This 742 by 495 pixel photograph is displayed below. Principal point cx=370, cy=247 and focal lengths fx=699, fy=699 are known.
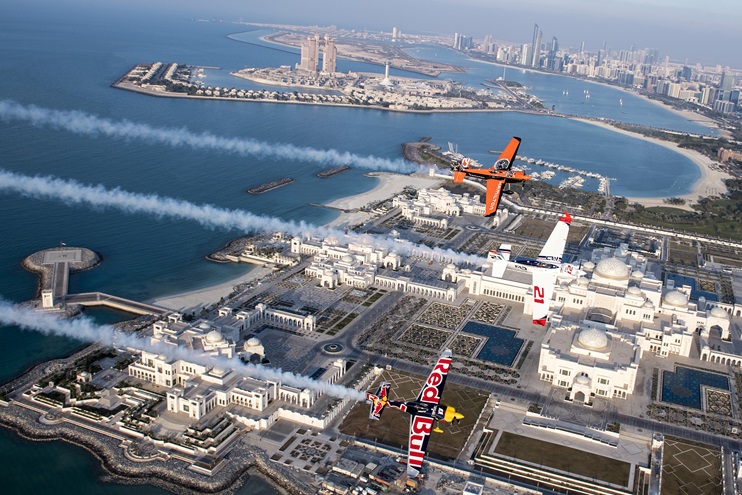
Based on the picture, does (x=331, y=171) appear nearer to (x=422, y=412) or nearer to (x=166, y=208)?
(x=166, y=208)

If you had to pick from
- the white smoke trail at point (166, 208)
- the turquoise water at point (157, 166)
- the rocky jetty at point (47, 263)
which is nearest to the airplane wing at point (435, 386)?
the turquoise water at point (157, 166)

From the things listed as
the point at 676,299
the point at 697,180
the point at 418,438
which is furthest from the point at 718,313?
the point at 697,180

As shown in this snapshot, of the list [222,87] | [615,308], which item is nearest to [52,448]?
[615,308]

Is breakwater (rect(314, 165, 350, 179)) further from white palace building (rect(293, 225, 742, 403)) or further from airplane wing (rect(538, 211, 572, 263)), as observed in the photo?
airplane wing (rect(538, 211, 572, 263))

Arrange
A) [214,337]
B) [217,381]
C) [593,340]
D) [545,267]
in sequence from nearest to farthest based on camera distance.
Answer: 1. [217,381]
2. [214,337]
3. [593,340]
4. [545,267]

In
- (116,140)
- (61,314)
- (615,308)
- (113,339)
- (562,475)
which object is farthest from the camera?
(116,140)

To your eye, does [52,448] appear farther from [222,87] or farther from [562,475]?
[222,87]

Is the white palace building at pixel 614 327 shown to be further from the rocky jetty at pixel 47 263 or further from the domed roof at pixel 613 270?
the rocky jetty at pixel 47 263

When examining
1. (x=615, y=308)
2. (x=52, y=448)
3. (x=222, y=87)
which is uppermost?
(x=222, y=87)

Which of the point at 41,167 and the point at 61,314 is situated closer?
the point at 61,314
